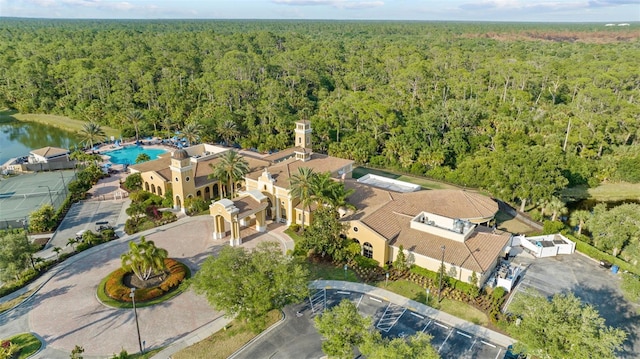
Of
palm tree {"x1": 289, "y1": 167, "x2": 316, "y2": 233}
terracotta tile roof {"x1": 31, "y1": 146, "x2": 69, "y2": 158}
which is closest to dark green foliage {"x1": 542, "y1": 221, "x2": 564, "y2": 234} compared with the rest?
palm tree {"x1": 289, "y1": 167, "x2": 316, "y2": 233}

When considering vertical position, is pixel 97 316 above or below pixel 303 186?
below

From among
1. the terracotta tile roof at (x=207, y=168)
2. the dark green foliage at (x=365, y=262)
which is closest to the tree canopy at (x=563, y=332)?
the dark green foliage at (x=365, y=262)

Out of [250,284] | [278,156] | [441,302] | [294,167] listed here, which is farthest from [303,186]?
[278,156]

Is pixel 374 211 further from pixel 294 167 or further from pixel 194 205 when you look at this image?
pixel 194 205

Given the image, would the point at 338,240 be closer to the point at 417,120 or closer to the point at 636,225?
the point at 636,225

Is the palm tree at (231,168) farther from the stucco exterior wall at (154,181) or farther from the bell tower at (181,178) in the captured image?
the stucco exterior wall at (154,181)

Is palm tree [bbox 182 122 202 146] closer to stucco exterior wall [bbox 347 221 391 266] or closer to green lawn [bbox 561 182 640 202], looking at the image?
stucco exterior wall [bbox 347 221 391 266]
